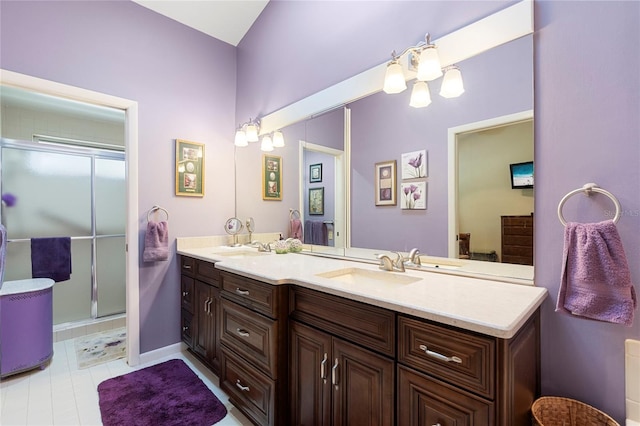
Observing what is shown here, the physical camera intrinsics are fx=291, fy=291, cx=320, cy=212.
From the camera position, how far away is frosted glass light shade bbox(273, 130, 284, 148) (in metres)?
2.53

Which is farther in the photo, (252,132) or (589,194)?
(252,132)

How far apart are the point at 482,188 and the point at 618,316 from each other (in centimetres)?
66

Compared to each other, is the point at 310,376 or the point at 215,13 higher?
the point at 215,13

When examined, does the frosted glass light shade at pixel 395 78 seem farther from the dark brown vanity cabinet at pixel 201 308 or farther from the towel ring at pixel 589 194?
the dark brown vanity cabinet at pixel 201 308

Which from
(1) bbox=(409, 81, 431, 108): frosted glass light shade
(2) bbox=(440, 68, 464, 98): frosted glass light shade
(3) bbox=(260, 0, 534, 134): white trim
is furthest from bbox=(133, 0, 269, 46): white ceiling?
(2) bbox=(440, 68, 464, 98): frosted glass light shade

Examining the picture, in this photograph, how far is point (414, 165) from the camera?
5.31ft

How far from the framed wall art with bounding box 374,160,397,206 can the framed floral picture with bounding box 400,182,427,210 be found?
0.06 metres

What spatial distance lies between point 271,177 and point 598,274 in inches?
87.2

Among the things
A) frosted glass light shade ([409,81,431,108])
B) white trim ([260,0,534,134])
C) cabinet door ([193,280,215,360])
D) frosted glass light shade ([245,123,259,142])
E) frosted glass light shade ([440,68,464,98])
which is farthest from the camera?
frosted glass light shade ([245,123,259,142])

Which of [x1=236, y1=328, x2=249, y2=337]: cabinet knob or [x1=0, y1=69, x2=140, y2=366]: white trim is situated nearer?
[x1=236, y1=328, x2=249, y2=337]: cabinet knob

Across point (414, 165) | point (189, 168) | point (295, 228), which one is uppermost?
point (189, 168)

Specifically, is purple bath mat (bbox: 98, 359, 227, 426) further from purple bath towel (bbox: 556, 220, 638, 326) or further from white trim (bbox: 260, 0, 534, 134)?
white trim (bbox: 260, 0, 534, 134)

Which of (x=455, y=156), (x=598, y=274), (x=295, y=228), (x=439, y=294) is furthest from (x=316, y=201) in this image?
(x=598, y=274)

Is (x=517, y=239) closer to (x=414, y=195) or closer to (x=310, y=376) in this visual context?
(x=414, y=195)
